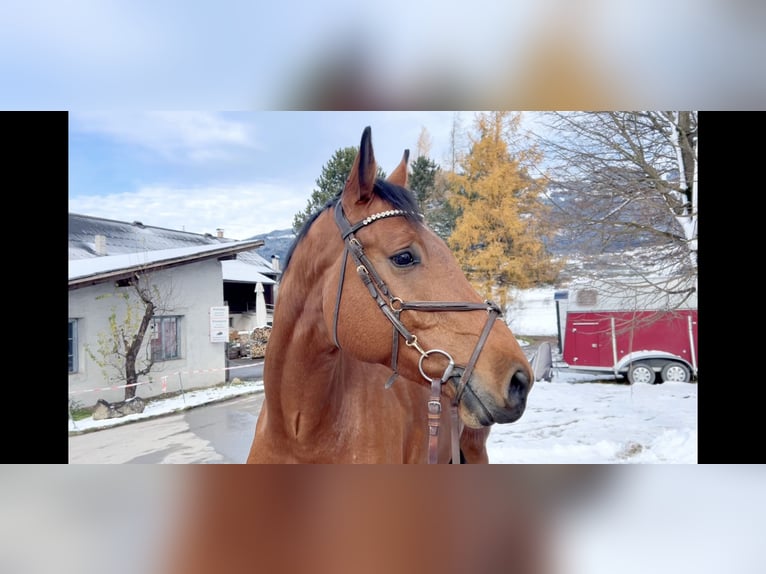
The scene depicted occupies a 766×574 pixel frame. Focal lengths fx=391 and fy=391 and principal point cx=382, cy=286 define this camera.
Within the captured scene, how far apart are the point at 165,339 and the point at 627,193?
2708 mm

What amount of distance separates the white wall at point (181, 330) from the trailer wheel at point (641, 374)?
2360 millimetres

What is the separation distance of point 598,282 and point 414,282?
5.24 feet

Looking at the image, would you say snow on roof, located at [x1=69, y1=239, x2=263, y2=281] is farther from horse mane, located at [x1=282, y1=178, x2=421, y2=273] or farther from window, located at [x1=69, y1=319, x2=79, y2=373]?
horse mane, located at [x1=282, y1=178, x2=421, y2=273]

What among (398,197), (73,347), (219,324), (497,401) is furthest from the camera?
(219,324)

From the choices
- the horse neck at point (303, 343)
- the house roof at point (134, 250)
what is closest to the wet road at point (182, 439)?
the house roof at point (134, 250)

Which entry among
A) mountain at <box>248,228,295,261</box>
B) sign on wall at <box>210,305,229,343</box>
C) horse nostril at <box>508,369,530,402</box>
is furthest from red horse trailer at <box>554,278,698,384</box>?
sign on wall at <box>210,305,229,343</box>

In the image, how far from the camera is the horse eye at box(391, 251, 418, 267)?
1.09m

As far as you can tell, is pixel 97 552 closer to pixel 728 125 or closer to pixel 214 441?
pixel 214 441

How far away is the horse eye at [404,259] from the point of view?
1090 millimetres

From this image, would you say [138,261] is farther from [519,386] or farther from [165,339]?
[519,386]

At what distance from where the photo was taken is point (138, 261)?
2.13 m

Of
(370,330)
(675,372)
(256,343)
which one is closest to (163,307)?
(256,343)

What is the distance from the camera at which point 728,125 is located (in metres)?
2.12

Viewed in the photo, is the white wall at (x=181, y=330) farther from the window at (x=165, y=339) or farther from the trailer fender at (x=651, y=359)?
the trailer fender at (x=651, y=359)
